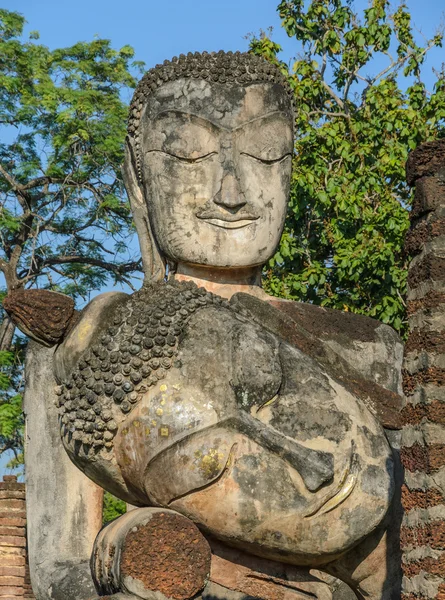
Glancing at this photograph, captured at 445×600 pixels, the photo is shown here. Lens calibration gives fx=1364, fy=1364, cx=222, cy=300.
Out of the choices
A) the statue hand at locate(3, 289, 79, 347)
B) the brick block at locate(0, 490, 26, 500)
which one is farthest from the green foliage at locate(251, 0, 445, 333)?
the statue hand at locate(3, 289, 79, 347)

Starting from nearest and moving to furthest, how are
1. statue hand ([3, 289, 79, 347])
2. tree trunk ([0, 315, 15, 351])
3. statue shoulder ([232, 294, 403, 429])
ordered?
statue hand ([3, 289, 79, 347])
statue shoulder ([232, 294, 403, 429])
tree trunk ([0, 315, 15, 351])

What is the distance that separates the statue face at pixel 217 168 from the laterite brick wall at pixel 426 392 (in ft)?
4.63

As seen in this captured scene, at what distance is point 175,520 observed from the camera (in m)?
5.86

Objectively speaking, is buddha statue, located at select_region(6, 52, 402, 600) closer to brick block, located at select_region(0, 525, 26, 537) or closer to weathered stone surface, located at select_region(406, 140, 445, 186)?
weathered stone surface, located at select_region(406, 140, 445, 186)

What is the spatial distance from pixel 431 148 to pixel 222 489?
5.76 ft

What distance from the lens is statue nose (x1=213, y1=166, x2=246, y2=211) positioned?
Result: 7066 mm

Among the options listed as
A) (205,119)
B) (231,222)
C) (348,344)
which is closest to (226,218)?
(231,222)

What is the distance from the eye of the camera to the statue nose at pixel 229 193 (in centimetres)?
707

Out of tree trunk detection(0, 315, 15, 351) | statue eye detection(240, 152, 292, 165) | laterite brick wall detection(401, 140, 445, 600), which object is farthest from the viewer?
tree trunk detection(0, 315, 15, 351)

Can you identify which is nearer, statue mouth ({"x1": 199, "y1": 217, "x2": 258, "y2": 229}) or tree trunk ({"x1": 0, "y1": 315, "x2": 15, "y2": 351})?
statue mouth ({"x1": 199, "y1": 217, "x2": 258, "y2": 229})

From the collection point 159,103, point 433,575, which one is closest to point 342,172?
point 159,103

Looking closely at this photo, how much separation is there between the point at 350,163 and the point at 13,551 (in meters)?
6.02

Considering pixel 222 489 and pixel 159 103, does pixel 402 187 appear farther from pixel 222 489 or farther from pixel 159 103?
pixel 222 489

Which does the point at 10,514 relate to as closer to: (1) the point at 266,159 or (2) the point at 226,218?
(2) the point at 226,218
